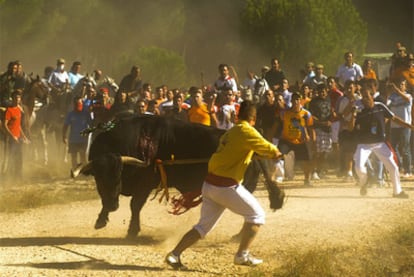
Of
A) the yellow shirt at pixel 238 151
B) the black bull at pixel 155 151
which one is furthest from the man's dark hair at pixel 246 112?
the black bull at pixel 155 151

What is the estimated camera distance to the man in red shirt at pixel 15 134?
19.0 m

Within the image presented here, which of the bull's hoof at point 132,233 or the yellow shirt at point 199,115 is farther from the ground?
the yellow shirt at point 199,115

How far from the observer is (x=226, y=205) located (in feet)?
32.7

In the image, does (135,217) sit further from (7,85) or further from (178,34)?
(178,34)

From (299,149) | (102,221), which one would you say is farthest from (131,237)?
(299,149)

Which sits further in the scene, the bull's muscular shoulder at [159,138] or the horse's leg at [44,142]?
the horse's leg at [44,142]

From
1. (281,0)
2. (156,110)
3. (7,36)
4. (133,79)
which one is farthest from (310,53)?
(156,110)

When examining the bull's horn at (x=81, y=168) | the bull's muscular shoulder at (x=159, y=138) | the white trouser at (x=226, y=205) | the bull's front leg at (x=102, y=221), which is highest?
the bull's muscular shoulder at (x=159, y=138)

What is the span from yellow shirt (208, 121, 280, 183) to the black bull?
6.26 ft

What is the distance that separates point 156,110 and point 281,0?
2562 cm

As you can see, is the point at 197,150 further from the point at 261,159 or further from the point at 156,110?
the point at 156,110

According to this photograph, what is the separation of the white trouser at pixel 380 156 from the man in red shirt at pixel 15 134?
759 centimetres

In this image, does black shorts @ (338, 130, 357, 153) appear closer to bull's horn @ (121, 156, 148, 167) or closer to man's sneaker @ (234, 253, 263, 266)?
bull's horn @ (121, 156, 148, 167)

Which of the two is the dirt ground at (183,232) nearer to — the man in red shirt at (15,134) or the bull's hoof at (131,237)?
the bull's hoof at (131,237)
